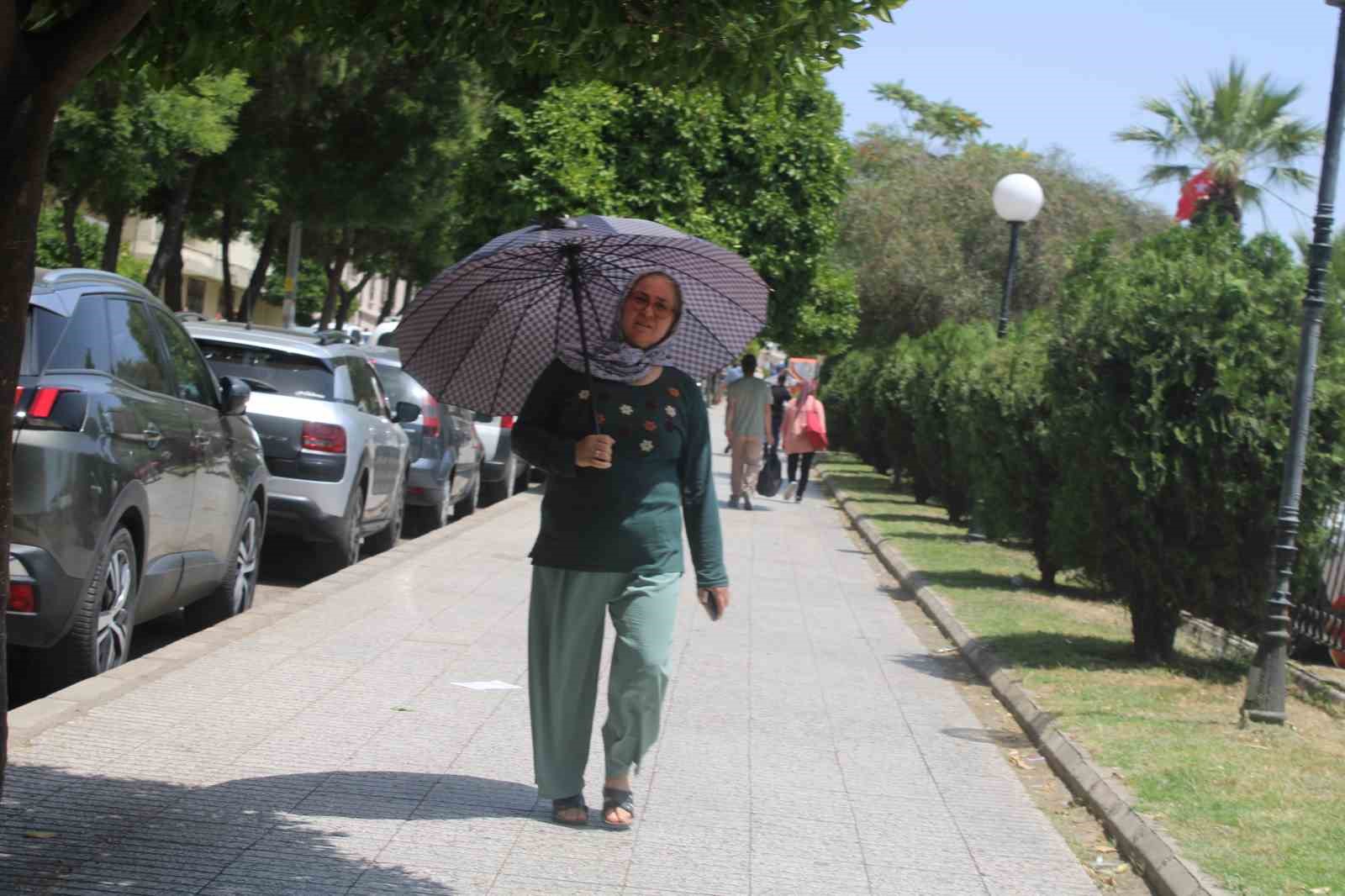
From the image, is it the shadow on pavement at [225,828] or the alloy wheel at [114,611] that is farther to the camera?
the alloy wheel at [114,611]

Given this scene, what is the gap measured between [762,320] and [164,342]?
3519 mm

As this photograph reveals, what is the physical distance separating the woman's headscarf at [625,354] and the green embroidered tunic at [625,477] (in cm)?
4

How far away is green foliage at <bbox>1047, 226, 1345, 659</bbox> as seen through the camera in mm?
9789

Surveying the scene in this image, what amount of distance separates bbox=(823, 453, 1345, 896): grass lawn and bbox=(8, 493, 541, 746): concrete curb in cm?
418

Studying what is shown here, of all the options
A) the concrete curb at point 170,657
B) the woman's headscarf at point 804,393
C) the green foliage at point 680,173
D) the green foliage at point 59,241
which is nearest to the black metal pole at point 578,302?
the concrete curb at point 170,657

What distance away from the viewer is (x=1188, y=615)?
10969mm

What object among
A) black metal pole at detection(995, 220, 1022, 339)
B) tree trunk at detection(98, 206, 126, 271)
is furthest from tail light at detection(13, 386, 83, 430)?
tree trunk at detection(98, 206, 126, 271)

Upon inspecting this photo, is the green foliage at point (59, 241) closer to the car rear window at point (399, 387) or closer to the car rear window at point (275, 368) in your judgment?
the car rear window at point (399, 387)

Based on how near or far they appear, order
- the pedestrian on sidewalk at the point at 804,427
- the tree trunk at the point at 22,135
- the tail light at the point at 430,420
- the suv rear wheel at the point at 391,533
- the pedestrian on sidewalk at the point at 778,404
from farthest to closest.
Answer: the pedestrian on sidewalk at the point at 778,404 < the pedestrian on sidewalk at the point at 804,427 < the tail light at the point at 430,420 < the suv rear wheel at the point at 391,533 < the tree trunk at the point at 22,135

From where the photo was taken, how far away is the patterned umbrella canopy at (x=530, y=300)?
6121mm

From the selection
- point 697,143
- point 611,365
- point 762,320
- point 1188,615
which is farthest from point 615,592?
point 697,143

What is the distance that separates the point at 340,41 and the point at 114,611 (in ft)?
10.8

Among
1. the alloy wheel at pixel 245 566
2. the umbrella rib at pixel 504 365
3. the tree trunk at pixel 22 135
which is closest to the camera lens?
the tree trunk at pixel 22 135

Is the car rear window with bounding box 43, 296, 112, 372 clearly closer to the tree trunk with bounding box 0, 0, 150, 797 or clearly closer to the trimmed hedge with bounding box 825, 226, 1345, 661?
the tree trunk with bounding box 0, 0, 150, 797
